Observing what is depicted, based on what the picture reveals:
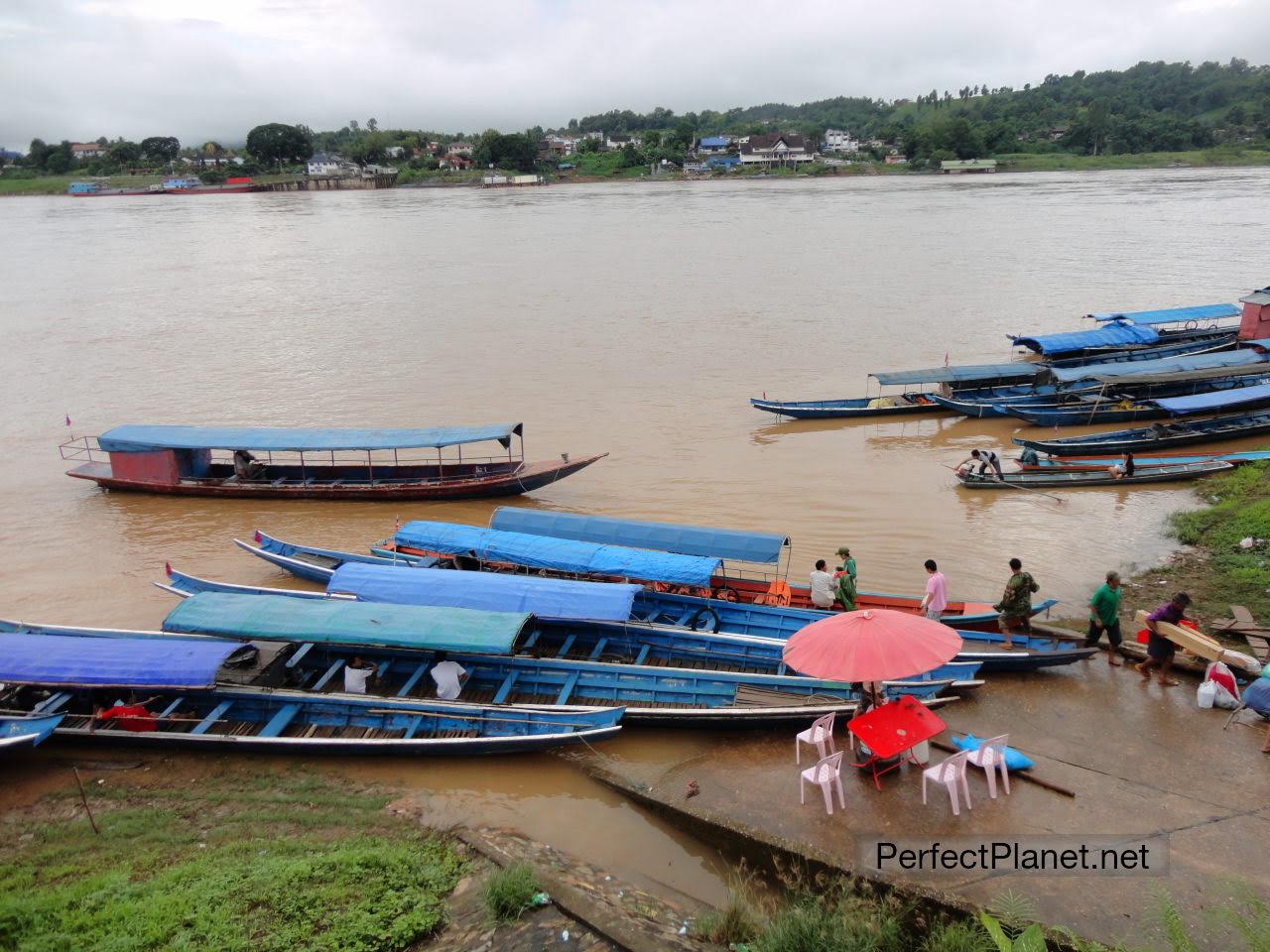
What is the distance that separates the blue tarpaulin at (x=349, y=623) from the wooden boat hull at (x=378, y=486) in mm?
6614

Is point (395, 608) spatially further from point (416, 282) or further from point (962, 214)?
point (962, 214)

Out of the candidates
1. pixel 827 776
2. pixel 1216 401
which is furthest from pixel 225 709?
pixel 1216 401

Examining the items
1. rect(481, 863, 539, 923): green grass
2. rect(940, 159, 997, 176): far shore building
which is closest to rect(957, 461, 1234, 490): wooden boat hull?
rect(481, 863, 539, 923): green grass

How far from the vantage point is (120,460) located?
56.0 ft

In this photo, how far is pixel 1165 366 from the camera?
798 inches

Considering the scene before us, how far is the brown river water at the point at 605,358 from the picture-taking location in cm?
1407

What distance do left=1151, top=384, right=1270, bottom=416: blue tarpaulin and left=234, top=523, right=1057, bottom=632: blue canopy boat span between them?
9.49m

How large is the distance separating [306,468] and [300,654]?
870 centimetres

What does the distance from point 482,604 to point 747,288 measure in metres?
28.7

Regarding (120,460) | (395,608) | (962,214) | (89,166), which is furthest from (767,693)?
(89,166)

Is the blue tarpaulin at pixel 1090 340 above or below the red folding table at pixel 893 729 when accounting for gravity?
above

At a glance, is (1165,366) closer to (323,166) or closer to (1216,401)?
(1216,401)

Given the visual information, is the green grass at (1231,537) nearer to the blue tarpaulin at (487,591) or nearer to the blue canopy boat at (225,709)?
the blue tarpaulin at (487,591)

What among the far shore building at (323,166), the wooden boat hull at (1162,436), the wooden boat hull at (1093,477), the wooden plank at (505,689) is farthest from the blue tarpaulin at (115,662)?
the far shore building at (323,166)
